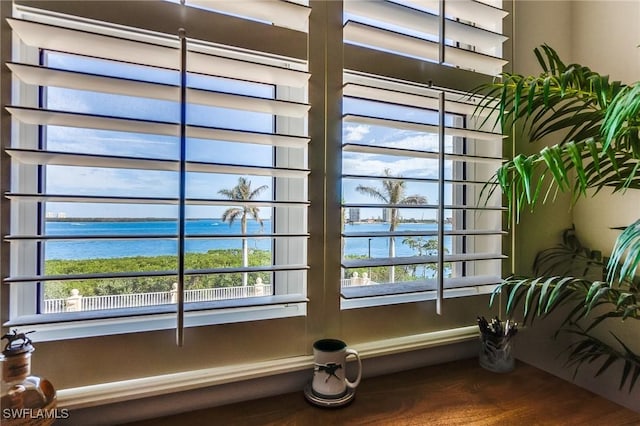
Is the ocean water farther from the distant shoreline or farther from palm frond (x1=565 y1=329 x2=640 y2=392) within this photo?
palm frond (x1=565 y1=329 x2=640 y2=392)

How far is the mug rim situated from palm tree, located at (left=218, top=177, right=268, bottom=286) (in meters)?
0.24

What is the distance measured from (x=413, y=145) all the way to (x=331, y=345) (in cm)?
63

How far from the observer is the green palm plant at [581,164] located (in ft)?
1.94

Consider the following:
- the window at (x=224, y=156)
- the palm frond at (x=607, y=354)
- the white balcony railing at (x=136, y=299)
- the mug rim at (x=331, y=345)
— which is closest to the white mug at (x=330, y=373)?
the mug rim at (x=331, y=345)

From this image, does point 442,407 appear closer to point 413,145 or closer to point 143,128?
point 413,145

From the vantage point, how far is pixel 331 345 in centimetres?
78

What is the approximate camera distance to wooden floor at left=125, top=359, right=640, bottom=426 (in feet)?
2.26

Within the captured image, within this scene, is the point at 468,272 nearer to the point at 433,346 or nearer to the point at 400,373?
the point at 433,346

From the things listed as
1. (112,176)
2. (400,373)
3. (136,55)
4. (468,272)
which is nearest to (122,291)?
(112,176)

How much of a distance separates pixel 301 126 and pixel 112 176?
451 millimetres

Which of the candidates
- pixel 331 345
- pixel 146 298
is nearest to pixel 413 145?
pixel 331 345

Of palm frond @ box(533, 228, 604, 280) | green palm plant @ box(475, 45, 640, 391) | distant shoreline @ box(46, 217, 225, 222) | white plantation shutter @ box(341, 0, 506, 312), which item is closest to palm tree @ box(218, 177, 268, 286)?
distant shoreline @ box(46, 217, 225, 222)

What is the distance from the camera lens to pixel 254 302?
768 millimetres

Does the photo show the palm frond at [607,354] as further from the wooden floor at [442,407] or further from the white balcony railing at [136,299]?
the white balcony railing at [136,299]
